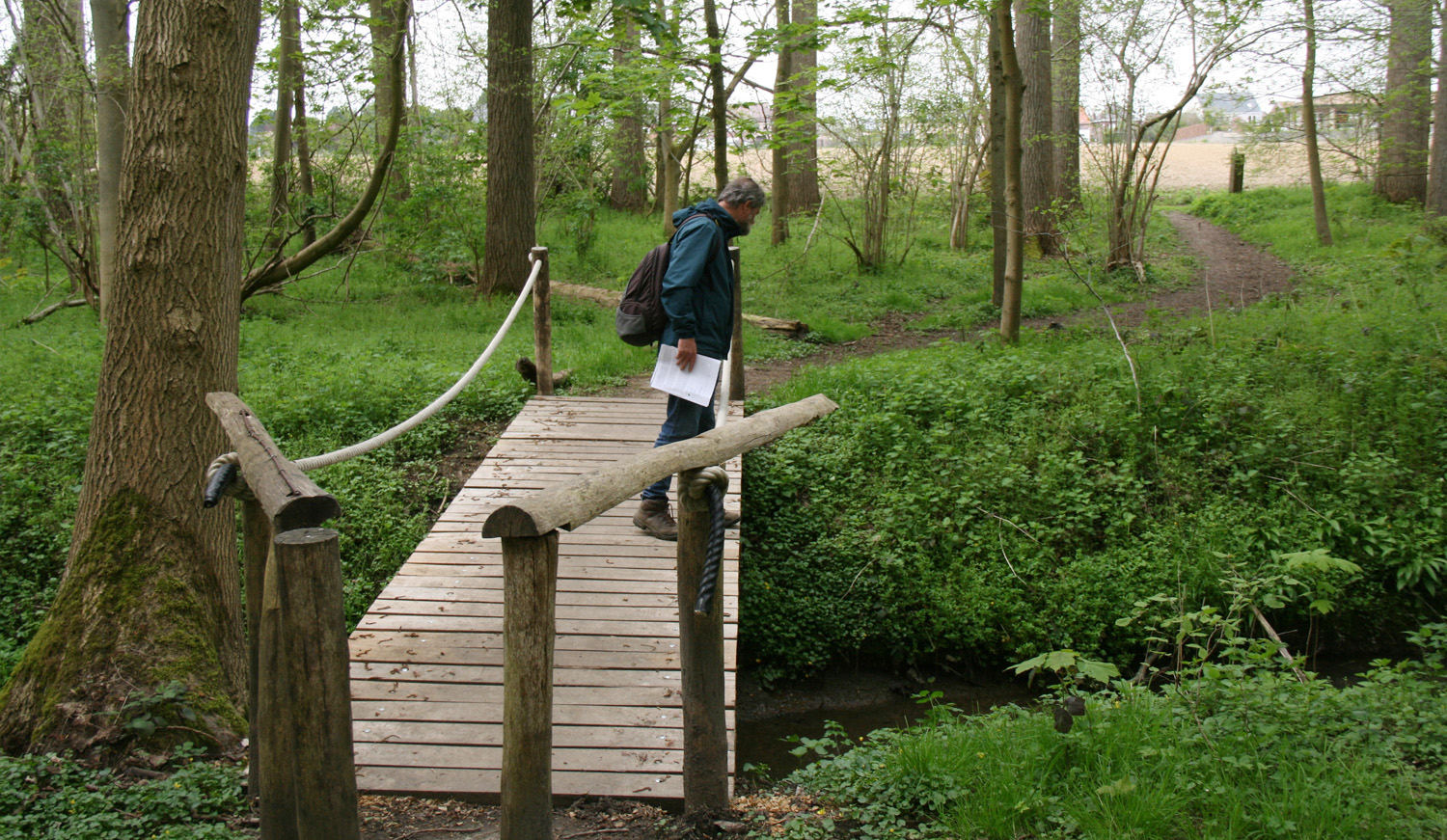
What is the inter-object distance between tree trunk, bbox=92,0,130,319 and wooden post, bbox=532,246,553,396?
15.0 ft

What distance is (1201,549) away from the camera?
650 cm

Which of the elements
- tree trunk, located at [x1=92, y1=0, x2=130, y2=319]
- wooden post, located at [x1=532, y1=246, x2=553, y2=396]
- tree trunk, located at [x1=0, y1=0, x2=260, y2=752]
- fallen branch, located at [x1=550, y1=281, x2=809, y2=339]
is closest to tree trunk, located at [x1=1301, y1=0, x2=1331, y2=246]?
fallen branch, located at [x1=550, y1=281, x2=809, y2=339]

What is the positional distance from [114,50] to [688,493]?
9.82m

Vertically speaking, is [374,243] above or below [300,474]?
above

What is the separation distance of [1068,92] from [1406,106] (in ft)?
18.3

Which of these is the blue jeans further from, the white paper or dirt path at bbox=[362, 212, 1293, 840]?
dirt path at bbox=[362, 212, 1293, 840]

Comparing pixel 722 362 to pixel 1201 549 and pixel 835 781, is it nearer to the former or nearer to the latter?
pixel 835 781

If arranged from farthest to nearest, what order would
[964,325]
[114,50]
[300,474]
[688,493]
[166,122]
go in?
[964,325] → [114,50] → [166,122] → [688,493] → [300,474]

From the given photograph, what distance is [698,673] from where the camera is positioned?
3.07 m

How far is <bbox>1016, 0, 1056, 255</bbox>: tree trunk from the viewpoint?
1470 centimetres

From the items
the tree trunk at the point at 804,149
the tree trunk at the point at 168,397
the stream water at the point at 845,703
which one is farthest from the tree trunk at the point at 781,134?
the tree trunk at the point at 168,397

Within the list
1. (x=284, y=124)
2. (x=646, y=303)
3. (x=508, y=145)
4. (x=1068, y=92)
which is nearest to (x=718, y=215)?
(x=646, y=303)

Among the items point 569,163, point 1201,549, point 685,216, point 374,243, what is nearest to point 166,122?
point 685,216

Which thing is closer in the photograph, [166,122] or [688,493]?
[688,493]
